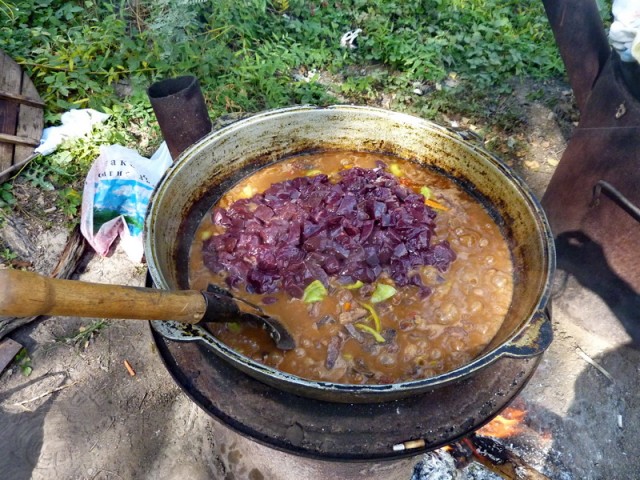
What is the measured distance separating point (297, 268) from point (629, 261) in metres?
2.60

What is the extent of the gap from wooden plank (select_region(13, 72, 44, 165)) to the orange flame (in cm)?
492

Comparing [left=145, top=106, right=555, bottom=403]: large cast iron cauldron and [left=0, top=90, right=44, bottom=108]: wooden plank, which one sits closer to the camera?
[left=145, top=106, right=555, bottom=403]: large cast iron cauldron

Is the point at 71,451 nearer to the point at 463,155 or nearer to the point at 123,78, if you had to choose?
the point at 463,155

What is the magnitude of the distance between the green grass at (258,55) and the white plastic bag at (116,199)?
0.50 m

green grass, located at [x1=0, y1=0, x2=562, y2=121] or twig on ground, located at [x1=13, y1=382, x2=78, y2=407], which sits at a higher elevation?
green grass, located at [x1=0, y1=0, x2=562, y2=121]

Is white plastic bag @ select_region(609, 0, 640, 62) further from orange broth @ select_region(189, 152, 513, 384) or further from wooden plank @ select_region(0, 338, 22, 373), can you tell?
wooden plank @ select_region(0, 338, 22, 373)

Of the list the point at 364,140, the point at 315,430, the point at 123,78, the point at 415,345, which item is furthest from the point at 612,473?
the point at 123,78

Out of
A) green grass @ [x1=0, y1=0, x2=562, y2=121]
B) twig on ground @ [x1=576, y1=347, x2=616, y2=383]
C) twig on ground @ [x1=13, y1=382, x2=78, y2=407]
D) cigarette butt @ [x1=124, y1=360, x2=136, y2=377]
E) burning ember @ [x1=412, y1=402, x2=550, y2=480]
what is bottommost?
twig on ground @ [x1=13, y1=382, x2=78, y2=407]

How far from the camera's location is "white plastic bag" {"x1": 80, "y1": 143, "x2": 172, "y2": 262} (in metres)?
4.10

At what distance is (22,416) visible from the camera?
352 cm

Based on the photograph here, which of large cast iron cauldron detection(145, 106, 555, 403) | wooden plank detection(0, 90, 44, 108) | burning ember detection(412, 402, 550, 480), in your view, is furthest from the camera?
wooden plank detection(0, 90, 44, 108)

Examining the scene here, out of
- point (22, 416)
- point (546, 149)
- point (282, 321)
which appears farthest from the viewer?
point (546, 149)

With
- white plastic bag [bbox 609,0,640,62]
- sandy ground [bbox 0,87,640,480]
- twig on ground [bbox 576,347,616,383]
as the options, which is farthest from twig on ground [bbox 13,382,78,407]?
white plastic bag [bbox 609,0,640,62]

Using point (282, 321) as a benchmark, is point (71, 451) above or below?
below
